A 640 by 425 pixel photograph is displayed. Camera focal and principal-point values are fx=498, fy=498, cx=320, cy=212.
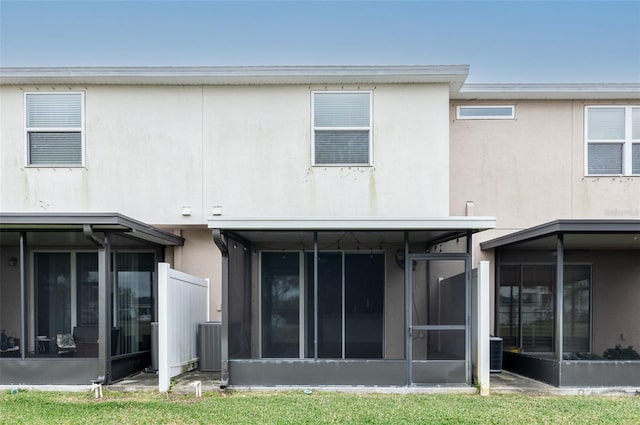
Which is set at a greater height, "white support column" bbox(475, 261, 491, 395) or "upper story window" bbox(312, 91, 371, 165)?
"upper story window" bbox(312, 91, 371, 165)

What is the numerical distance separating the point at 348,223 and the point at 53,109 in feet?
20.2

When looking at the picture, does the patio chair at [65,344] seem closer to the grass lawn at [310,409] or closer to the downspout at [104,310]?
the grass lawn at [310,409]

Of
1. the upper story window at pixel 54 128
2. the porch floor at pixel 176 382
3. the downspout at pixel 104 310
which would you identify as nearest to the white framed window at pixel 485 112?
the porch floor at pixel 176 382

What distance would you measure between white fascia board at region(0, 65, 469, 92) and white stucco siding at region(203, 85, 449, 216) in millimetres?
246

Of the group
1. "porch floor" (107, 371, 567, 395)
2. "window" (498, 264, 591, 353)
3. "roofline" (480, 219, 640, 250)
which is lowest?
"porch floor" (107, 371, 567, 395)

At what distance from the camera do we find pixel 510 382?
789cm

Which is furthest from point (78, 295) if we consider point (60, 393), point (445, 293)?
point (445, 293)

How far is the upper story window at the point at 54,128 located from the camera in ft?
30.4

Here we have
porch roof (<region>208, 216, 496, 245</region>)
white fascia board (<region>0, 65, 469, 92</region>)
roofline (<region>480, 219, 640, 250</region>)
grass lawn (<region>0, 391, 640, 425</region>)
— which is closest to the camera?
grass lawn (<region>0, 391, 640, 425</region>)

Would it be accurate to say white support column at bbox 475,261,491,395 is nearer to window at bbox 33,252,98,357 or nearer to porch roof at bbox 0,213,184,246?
porch roof at bbox 0,213,184,246

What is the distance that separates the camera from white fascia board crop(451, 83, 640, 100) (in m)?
9.54

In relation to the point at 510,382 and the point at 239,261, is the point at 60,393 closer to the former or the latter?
the point at 239,261

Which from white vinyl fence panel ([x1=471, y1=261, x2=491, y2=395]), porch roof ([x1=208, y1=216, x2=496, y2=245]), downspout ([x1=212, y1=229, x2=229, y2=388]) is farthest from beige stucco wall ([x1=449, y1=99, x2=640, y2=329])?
downspout ([x1=212, y1=229, x2=229, y2=388])

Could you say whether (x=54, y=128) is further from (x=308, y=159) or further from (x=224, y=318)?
(x=224, y=318)
